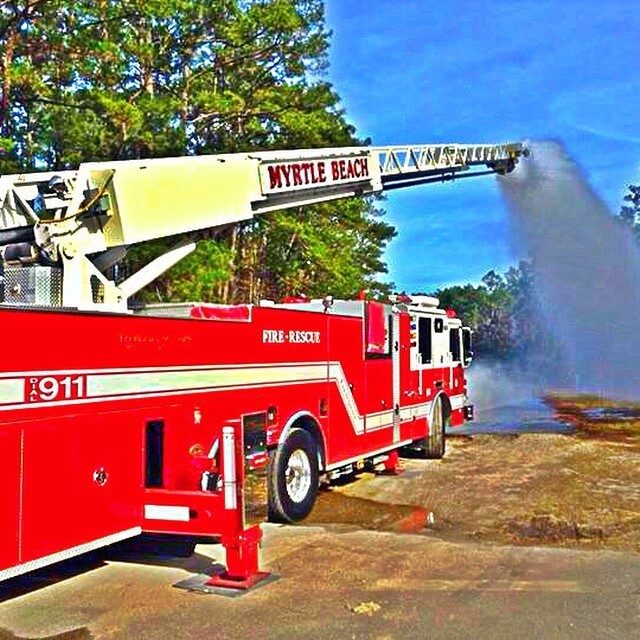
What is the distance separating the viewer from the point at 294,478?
8.39m

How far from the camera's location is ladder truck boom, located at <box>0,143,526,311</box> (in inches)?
259

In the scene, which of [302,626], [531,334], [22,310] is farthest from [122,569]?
[531,334]

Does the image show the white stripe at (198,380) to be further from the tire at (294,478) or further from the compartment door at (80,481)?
the tire at (294,478)

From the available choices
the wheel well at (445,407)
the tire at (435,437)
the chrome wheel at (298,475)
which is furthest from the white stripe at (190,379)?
the wheel well at (445,407)

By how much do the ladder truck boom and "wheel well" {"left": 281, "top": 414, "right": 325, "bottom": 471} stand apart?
2.21 m

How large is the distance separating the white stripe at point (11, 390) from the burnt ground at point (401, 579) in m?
1.59

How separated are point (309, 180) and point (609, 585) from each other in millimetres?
5985

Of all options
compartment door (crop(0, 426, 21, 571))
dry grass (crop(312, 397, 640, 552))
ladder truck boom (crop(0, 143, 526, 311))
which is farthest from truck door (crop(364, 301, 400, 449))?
compartment door (crop(0, 426, 21, 571))

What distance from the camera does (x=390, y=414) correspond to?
36.4ft

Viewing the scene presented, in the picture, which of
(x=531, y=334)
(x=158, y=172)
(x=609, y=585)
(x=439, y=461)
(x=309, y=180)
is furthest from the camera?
(x=531, y=334)

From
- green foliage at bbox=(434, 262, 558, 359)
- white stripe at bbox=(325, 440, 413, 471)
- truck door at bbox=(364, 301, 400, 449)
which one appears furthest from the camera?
green foliage at bbox=(434, 262, 558, 359)

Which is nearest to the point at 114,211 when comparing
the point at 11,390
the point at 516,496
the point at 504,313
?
the point at 11,390

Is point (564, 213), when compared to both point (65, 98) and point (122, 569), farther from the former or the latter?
point (122, 569)

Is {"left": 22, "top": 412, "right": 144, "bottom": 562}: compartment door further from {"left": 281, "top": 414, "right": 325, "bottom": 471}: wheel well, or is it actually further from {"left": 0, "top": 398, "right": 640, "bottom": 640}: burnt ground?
{"left": 281, "top": 414, "right": 325, "bottom": 471}: wheel well
